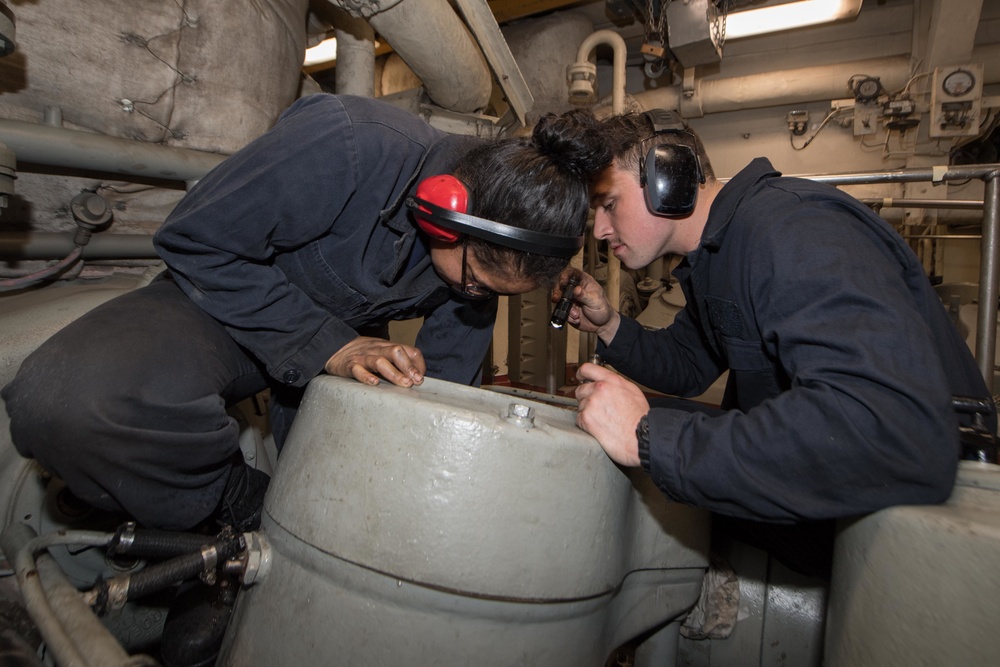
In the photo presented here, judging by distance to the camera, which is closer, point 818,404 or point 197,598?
point 818,404

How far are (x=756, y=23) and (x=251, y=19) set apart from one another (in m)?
3.06

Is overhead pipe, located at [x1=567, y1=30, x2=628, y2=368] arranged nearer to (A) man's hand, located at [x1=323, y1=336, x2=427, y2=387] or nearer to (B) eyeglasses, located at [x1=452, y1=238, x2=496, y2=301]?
(B) eyeglasses, located at [x1=452, y1=238, x2=496, y2=301]

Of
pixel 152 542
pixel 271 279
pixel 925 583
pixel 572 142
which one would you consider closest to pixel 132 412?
pixel 152 542

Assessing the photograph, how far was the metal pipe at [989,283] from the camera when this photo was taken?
1.46 metres

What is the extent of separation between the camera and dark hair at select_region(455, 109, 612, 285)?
1.08 meters

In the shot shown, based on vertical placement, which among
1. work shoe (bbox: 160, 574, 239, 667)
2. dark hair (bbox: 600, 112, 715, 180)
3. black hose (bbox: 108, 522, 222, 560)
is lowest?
work shoe (bbox: 160, 574, 239, 667)

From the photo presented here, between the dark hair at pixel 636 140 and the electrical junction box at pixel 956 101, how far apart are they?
10.4 feet

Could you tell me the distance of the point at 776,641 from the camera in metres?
1.17

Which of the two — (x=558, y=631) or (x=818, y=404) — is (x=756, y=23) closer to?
(x=818, y=404)

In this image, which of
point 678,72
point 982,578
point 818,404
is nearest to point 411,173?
point 818,404

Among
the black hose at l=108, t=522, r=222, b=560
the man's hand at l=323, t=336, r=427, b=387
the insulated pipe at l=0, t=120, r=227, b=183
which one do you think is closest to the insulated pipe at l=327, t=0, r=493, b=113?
the insulated pipe at l=0, t=120, r=227, b=183

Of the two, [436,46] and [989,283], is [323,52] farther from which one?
[989,283]

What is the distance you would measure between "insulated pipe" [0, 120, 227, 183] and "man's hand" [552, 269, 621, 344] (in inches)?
44.0

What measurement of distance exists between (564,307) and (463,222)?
551mm
